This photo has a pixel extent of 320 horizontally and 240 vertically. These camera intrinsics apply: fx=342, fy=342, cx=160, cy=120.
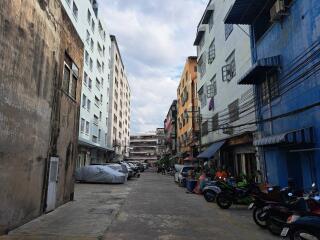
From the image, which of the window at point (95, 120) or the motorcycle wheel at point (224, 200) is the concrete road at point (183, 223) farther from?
the window at point (95, 120)

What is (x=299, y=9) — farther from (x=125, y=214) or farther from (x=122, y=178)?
(x=122, y=178)

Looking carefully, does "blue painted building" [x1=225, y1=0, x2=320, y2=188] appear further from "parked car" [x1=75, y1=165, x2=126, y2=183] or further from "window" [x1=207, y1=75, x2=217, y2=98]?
"parked car" [x1=75, y1=165, x2=126, y2=183]

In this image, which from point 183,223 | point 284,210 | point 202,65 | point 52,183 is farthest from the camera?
point 202,65

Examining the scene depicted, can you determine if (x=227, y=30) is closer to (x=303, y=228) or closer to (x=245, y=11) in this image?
(x=245, y=11)

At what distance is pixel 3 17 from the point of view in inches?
305

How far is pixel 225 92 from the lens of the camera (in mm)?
24844

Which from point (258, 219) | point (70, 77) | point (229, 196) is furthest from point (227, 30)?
point (258, 219)

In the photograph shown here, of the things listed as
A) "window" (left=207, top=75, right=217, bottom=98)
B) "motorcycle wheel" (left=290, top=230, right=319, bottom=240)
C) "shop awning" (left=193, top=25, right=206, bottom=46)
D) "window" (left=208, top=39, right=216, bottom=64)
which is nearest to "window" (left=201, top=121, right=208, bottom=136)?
"window" (left=207, top=75, right=217, bottom=98)

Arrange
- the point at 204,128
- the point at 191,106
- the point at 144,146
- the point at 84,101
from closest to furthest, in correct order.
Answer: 1. the point at 204,128
2. the point at 84,101
3. the point at 191,106
4. the point at 144,146

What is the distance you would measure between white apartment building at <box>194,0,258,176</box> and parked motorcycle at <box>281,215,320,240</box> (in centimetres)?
1154

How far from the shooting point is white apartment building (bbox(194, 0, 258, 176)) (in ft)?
65.3

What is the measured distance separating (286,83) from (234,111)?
29.0 ft

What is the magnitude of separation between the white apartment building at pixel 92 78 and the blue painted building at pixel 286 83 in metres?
19.5

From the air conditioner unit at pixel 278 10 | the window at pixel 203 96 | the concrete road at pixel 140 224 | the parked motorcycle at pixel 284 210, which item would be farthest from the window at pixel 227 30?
the parked motorcycle at pixel 284 210
